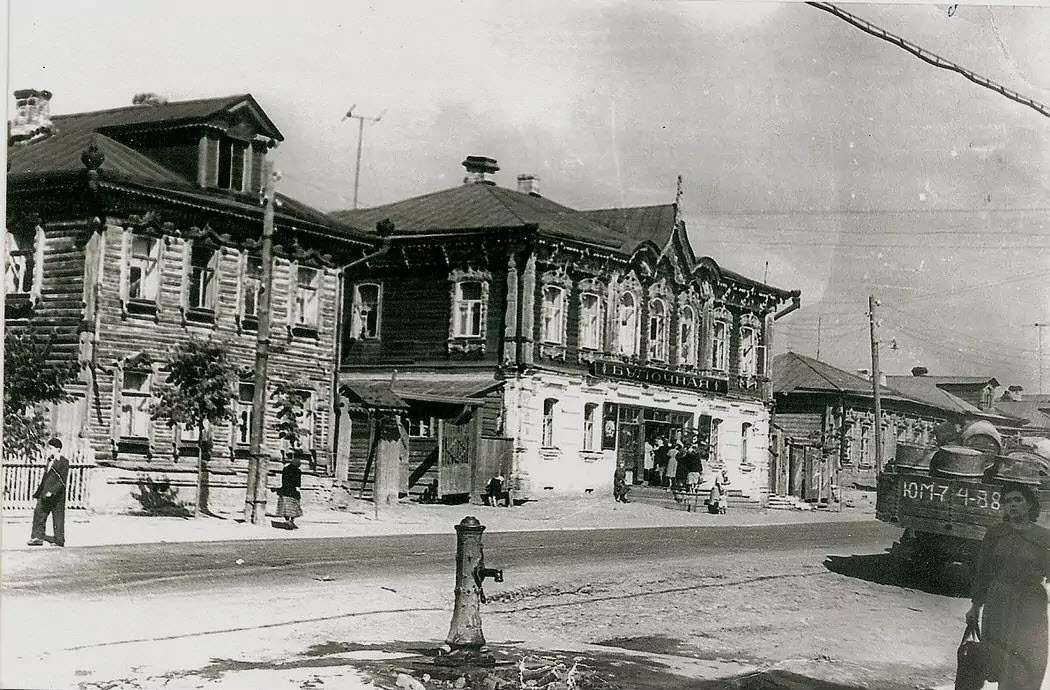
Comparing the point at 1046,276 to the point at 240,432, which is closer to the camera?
the point at 240,432

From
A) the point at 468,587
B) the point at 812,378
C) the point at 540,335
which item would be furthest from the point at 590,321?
the point at 468,587

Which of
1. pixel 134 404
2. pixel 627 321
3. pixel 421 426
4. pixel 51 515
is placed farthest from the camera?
pixel 627 321

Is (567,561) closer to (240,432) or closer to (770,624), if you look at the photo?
(770,624)

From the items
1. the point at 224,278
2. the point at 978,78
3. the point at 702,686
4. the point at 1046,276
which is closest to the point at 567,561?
the point at 702,686

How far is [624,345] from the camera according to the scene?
10.2 meters

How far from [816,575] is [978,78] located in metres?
4.42

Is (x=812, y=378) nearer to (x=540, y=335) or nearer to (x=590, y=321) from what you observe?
(x=590, y=321)

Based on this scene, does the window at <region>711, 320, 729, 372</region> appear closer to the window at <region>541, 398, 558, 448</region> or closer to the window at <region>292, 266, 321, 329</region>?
the window at <region>541, 398, 558, 448</region>

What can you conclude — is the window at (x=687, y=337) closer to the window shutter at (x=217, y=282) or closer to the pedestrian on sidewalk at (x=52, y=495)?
the window shutter at (x=217, y=282)

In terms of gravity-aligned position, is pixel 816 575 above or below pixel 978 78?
below

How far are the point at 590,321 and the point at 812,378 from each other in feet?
6.87

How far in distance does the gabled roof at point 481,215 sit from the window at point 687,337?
1.01m

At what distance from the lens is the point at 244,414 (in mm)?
8977

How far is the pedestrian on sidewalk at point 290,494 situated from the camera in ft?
29.4
